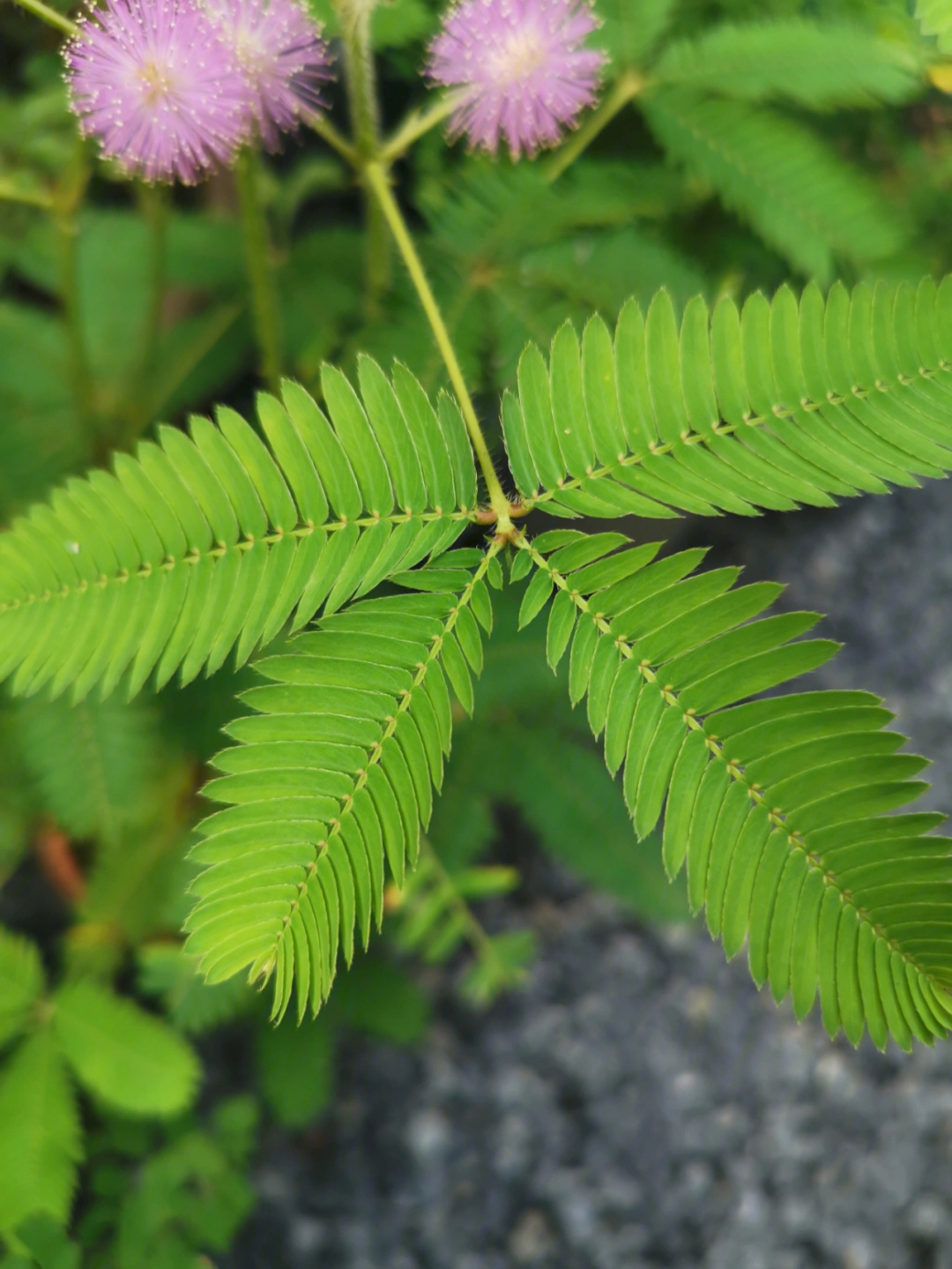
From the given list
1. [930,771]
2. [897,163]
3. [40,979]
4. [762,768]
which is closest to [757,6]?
[897,163]

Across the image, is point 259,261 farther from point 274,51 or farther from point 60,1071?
point 60,1071

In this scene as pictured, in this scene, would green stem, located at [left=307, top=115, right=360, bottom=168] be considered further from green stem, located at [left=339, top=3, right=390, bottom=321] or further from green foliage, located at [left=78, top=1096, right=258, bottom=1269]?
green foliage, located at [left=78, top=1096, right=258, bottom=1269]

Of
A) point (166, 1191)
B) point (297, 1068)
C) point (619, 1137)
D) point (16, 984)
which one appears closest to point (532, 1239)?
point (619, 1137)

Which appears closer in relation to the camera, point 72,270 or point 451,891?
point 72,270

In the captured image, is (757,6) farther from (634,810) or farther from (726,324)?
(634,810)

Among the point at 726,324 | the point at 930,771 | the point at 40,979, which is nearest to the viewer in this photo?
the point at 726,324

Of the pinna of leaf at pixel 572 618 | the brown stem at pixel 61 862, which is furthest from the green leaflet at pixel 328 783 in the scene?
the brown stem at pixel 61 862
